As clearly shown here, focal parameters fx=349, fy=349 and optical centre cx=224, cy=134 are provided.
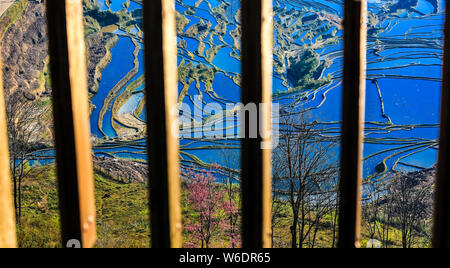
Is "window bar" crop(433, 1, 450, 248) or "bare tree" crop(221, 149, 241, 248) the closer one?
"window bar" crop(433, 1, 450, 248)

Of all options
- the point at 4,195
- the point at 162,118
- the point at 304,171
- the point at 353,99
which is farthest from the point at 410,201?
the point at 4,195

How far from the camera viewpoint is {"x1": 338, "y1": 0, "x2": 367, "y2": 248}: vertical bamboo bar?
0.63 metres

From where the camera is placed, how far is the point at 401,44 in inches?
456

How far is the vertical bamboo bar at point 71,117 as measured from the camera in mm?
601

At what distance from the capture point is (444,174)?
66 centimetres

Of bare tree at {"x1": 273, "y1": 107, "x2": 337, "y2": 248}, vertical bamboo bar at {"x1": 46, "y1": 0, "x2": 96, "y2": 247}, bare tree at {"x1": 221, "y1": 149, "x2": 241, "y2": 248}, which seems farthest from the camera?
bare tree at {"x1": 221, "y1": 149, "x2": 241, "y2": 248}

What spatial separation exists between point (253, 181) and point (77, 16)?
1.41ft

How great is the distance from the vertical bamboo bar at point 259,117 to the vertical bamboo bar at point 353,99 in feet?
0.46

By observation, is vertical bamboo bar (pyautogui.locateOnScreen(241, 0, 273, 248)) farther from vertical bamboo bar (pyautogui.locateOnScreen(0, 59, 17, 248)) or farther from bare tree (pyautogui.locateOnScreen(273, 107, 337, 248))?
bare tree (pyautogui.locateOnScreen(273, 107, 337, 248))

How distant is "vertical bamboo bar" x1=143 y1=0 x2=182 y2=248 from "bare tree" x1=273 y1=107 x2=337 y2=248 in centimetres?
998

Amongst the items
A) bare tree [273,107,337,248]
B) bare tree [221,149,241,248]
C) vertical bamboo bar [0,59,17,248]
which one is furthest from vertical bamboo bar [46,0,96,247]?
bare tree [221,149,241,248]

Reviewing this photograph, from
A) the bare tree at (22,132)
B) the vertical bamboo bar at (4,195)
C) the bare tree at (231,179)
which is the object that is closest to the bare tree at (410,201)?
the bare tree at (231,179)

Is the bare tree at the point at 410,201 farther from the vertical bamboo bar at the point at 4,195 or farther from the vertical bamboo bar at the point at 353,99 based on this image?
the vertical bamboo bar at the point at 4,195

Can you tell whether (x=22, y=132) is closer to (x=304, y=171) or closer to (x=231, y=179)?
(x=231, y=179)
